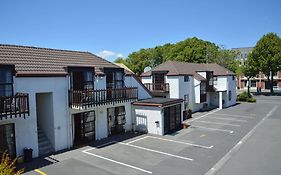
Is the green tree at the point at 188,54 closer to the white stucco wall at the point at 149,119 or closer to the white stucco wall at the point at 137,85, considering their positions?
the white stucco wall at the point at 137,85

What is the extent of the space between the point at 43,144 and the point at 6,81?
4.93 metres

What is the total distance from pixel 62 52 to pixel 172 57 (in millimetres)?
46296

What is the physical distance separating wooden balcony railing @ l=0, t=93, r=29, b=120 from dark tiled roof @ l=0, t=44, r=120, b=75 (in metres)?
A: 1.72

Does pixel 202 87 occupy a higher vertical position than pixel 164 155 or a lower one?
higher

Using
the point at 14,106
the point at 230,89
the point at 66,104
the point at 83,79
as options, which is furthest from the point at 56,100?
the point at 230,89

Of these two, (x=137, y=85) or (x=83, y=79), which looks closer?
(x=83, y=79)

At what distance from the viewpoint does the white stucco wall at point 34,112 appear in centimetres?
1477

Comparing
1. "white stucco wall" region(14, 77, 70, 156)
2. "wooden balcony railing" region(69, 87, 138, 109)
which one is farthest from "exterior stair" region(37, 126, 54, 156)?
"wooden balcony railing" region(69, 87, 138, 109)

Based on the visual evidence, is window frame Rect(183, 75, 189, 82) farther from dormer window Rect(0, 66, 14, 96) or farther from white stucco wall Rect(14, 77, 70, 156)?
dormer window Rect(0, 66, 14, 96)

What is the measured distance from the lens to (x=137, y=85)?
24.0m

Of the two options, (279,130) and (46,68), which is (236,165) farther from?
(46,68)

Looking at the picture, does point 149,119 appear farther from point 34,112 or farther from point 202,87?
point 202,87

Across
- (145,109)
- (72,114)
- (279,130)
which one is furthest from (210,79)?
(72,114)

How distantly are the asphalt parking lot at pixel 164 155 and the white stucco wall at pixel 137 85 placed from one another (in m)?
4.94
